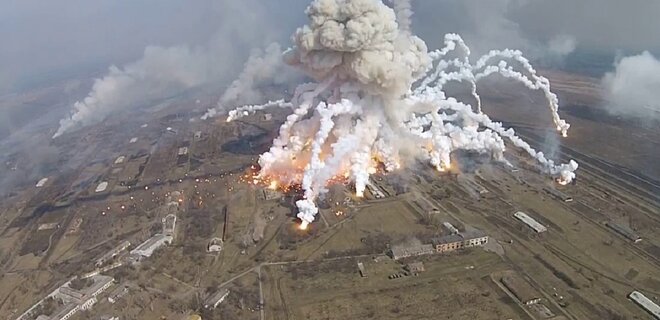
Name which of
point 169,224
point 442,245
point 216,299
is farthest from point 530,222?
point 169,224

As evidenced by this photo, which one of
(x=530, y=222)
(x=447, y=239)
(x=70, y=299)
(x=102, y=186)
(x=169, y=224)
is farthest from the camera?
(x=102, y=186)

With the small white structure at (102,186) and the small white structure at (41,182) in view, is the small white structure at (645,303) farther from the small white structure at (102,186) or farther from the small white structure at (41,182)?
the small white structure at (41,182)

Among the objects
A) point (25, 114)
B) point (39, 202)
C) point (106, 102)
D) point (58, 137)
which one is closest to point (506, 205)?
point (39, 202)

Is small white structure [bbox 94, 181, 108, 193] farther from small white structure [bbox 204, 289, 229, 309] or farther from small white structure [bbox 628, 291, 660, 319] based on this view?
small white structure [bbox 628, 291, 660, 319]

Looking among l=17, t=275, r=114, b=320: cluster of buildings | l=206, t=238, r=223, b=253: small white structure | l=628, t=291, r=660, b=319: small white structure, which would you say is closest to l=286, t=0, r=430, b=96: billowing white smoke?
l=206, t=238, r=223, b=253: small white structure

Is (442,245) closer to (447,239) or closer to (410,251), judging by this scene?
(447,239)

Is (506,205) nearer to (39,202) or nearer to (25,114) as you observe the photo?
(39,202)

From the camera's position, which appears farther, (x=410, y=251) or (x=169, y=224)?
(x=169, y=224)
